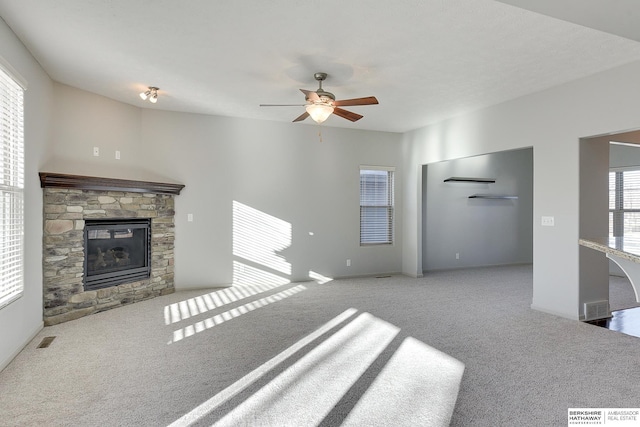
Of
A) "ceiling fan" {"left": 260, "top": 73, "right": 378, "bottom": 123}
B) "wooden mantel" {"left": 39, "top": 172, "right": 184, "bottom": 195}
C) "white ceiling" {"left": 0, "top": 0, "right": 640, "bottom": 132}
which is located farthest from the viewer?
"wooden mantel" {"left": 39, "top": 172, "right": 184, "bottom": 195}

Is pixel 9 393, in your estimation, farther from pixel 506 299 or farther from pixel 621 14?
pixel 506 299

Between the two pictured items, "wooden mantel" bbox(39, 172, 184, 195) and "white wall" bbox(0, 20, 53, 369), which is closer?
"white wall" bbox(0, 20, 53, 369)

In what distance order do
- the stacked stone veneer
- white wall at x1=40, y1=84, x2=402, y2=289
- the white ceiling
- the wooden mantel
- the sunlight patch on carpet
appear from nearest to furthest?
the sunlight patch on carpet, the white ceiling, the wooden mantel, the stacked stone veneer, white wall at x1=40, y1=84, x2=402, y2=289

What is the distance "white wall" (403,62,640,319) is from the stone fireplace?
4758 mm

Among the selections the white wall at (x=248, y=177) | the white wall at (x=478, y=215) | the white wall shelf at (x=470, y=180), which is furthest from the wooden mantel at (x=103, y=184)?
the white wall shelf at (x=470, y=180)

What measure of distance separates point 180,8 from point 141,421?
282cm

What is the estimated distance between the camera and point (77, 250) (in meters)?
4.30

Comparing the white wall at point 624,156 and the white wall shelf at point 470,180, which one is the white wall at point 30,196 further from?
the white wall at point 624,156

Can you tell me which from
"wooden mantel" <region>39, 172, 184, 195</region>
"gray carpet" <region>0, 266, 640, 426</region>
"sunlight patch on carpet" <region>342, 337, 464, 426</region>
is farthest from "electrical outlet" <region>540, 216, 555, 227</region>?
"wooden mantel" <region>39, 172, 184, 195</region>

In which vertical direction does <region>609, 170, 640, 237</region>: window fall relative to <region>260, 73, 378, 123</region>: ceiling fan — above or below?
below

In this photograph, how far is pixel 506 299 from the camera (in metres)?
5.16

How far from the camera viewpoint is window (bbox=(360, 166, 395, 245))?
6938 mm

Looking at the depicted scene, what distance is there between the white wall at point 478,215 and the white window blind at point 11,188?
19.5 ft

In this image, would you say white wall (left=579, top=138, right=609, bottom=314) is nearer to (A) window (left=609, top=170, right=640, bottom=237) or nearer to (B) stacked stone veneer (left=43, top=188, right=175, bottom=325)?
(A) window (left=609, top=170, right=640, bottom=237)
